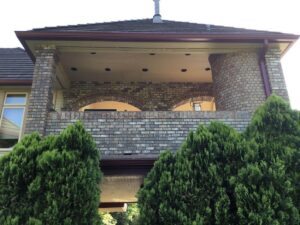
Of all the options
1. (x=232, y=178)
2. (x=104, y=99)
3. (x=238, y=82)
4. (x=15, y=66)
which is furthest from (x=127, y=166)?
(x=15, y=66)

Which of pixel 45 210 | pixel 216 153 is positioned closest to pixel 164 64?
pixel 216 153

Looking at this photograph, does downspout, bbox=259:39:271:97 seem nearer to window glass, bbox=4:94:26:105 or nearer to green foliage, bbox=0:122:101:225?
green foliage, bbox=0:122:101:225

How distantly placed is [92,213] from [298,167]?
351 centimetres

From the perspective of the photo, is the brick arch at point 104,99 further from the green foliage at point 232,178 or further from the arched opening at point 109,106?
the green foliage at point 232,178

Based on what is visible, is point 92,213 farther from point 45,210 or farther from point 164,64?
point 164,64

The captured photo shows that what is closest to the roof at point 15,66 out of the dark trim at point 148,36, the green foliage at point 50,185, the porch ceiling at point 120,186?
the dark trim at point 148,36

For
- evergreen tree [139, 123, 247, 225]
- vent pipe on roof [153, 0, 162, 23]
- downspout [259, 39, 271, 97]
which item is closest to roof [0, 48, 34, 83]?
vent pipe on roof [153, 0, 162, 23]

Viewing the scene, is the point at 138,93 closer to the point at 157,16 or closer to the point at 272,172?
the point at 157,16

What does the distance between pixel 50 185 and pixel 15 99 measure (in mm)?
4776

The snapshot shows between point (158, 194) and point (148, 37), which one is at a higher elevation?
point (148, 37)

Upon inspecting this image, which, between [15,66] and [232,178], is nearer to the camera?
[232,178]

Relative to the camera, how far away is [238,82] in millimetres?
7898

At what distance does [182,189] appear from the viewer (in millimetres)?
4781

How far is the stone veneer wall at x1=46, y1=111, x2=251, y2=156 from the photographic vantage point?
667 cm
